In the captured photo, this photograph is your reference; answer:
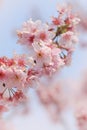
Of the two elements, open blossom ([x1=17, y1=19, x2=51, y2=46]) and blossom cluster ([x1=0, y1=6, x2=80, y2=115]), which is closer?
blossom cluster ([x1=0, y1=6, x2=80, y2=115])

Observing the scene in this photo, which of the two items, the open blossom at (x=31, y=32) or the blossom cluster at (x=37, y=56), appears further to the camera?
the open blossom at (x=31, y=32)

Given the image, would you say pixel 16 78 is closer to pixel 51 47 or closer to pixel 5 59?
pixel 5 59

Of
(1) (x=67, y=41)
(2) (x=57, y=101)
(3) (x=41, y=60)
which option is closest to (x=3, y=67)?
(3) (x=41, y=60)

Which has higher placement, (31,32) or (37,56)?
(31,32)

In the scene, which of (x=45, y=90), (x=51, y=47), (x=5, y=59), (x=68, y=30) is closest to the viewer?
(x=5, y=59)

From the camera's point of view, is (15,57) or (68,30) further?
(68,30)

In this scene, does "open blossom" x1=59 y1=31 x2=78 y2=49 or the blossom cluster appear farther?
"open blossom" x1=59 y1=31 x2=78 y2=49

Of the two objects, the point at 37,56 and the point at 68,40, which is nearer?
the point at 37,56

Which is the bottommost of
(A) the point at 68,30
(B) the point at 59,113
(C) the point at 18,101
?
(C) the point at 18,101
